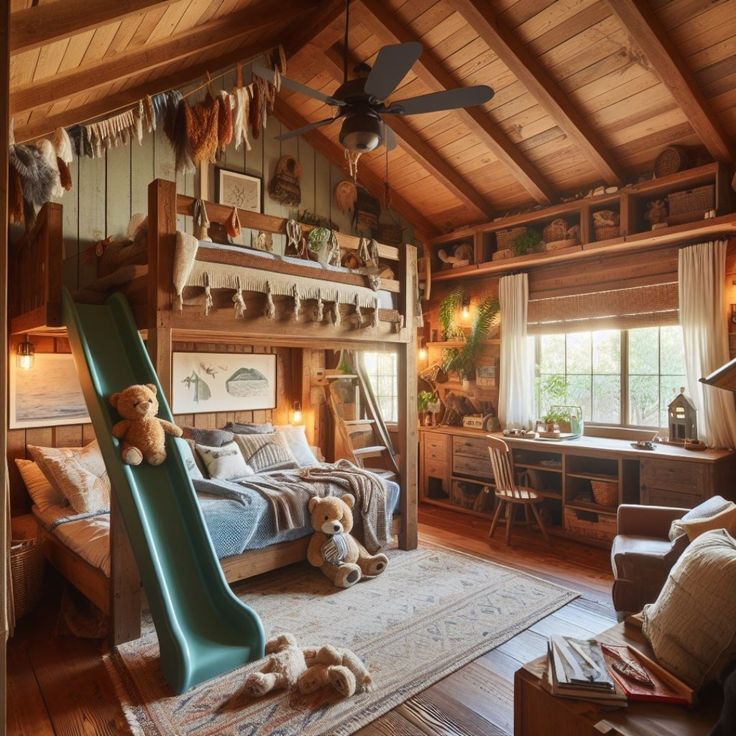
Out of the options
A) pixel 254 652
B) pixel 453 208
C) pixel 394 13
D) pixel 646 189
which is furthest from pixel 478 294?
pixel 254 652

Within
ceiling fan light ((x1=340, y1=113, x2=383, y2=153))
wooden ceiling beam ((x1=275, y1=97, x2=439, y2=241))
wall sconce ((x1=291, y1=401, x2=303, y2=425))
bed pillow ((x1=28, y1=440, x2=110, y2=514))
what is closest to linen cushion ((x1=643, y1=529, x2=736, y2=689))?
ceiling fan light ((x1=340, y1=113, x2=383, y2=153))

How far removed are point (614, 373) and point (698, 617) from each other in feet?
11.2

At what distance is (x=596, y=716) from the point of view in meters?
1.57

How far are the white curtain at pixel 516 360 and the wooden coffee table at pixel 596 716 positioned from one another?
3.54 meters

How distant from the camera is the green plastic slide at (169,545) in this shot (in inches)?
93.3

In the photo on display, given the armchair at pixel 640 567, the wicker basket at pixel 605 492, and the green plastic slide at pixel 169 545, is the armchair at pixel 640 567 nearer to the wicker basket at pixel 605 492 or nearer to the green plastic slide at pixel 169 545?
the wicker basket at pixel 605 492

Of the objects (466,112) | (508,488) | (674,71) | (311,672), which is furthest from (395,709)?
(466,112)

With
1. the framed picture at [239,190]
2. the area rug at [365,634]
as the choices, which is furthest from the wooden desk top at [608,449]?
the framed picture at [239,190]

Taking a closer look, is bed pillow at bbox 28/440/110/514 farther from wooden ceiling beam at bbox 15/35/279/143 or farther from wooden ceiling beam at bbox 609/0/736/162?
wooden ceiling beam at bbox 609/0/736/162

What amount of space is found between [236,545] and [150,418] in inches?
41.9

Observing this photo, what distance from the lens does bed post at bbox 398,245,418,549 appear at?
165 inches

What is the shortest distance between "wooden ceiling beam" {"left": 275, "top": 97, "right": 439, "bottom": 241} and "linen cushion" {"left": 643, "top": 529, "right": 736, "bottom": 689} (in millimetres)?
4747

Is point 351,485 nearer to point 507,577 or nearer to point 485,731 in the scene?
point 507,577

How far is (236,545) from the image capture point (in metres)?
3.26
